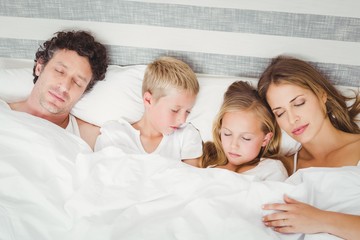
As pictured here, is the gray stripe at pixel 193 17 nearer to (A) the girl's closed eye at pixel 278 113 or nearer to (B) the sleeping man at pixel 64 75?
(B) the sleeping man at pixel 64 75

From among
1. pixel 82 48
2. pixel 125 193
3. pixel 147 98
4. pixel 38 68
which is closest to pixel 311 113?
pixel 147 98

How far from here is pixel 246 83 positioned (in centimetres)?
179

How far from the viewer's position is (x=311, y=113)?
5.31 feet

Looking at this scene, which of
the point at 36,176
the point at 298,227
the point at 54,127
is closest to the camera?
the point at 298,227

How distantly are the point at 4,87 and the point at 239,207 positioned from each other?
1327 millimetres

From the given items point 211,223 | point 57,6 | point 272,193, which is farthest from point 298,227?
point 57,6

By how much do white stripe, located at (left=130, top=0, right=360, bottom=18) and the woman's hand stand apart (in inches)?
35.5

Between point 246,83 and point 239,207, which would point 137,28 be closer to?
point 246,83

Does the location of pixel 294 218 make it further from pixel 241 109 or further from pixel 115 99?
pixel 115 99

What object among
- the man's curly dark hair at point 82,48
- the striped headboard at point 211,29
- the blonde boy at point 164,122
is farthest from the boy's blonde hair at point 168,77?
the man's curly dark hair at point 82,48

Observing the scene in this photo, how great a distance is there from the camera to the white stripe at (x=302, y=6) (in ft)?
5.56

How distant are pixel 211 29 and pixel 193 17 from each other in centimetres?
11

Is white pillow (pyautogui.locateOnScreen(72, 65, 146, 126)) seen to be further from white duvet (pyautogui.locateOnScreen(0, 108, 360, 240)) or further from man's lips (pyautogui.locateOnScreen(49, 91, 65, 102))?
white duvet (pyautogui.locateOnScreen(0, 108, 360, 240))

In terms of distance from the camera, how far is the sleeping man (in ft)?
5.78
